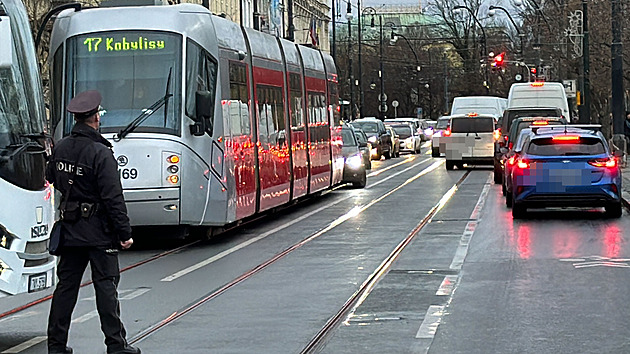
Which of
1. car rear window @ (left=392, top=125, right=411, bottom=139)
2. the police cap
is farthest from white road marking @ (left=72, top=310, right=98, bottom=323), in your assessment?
car rear window @ (left=392, top=125, right=411, bottom=139)

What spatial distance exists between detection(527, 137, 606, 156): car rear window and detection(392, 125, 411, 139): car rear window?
41.6m

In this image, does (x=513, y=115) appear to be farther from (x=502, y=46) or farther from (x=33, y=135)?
(x=502, y=46)

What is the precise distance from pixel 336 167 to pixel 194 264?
12912 millimetres

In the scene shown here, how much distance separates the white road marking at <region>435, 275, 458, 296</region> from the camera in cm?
1162

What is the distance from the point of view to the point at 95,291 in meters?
8.49

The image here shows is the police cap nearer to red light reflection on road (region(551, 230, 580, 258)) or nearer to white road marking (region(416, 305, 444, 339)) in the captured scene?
white road marking (region(416, 305, 444, 339))

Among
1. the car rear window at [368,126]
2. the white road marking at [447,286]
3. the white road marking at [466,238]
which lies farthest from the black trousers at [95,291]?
the car rear window at [368,126]

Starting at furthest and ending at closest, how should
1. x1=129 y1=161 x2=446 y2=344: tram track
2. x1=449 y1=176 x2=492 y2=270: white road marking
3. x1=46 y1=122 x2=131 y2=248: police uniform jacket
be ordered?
x1=449 y1=176 x2=492 y2=270: white road marking → x1=129 y1=161 x2=446 y2=344: tram track → x1=46 y1=122 x2=131 y2=248: police uniform jacket

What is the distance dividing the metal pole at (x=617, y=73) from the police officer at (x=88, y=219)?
82.2 ft

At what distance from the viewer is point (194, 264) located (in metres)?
14.6

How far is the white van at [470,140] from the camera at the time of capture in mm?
39656

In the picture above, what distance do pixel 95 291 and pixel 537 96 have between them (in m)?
32.2

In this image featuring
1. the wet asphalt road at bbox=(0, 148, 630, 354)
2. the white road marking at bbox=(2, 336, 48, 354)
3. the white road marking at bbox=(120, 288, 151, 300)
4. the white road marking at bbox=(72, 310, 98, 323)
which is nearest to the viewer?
the white road marking at bbox=(2, 336, 48, 354)

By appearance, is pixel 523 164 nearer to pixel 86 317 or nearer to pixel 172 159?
pixel 172 159
